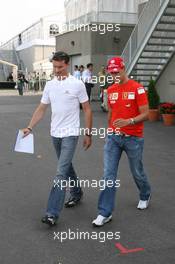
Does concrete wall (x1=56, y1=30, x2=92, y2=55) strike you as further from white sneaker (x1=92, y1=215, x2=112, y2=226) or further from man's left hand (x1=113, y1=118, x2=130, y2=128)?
white sneaker (x1=92, y1=215, x2=112, y2=226)

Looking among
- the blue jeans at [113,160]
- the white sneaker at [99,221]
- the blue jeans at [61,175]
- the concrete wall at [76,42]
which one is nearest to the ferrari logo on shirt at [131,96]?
the blue jeans at [113,160]

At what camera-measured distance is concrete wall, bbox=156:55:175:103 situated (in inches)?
627

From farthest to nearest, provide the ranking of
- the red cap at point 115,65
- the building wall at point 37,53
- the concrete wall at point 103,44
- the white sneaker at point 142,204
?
the building wall at point 37,53
the concrete wall at point 103,44
the white sneaker at point 142,204
the red cap at point 115,65

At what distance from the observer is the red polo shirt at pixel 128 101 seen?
5039 mm

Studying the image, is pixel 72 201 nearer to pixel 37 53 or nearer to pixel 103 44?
pixel 103 44

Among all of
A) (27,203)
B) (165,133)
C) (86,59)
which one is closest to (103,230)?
(27,203)

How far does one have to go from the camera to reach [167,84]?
16.4m

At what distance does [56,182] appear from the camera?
502cm

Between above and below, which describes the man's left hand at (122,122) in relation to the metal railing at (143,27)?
below

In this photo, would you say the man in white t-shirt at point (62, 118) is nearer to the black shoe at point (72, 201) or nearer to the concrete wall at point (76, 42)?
the black shoe at point (72, 201)

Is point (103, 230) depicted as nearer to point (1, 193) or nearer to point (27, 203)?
point (27, 203)

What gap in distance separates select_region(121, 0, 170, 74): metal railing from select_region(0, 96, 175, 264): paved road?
20.3 ft

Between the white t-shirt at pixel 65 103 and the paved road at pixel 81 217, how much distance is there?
1.08 meters

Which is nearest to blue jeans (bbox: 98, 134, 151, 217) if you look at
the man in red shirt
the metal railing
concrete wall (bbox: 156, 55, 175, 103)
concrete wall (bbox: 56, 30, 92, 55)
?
the man in red shirt
